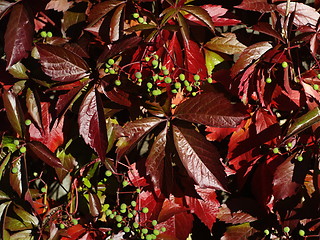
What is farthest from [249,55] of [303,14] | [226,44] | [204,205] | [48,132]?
[48,132]

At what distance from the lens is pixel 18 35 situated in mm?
1254

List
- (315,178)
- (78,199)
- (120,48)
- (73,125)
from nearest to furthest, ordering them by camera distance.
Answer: (120,48)
(315,178)
(73,125)
(78,199)

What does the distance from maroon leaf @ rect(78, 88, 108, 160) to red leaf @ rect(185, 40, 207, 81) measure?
339 millimetres

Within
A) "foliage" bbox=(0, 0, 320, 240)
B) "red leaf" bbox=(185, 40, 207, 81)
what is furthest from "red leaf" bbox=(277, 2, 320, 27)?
"red leaf" bbox=(185, 40, 207, 81)

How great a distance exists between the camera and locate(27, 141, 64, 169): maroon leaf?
129 cm

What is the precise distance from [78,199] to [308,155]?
0.84m

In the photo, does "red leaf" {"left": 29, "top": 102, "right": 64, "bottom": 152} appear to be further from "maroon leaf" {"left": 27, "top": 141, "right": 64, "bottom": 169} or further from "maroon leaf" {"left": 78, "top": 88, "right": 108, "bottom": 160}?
"maroon leaf" {"left": 78, "top": 88, "right": 108, "bottom": 160}

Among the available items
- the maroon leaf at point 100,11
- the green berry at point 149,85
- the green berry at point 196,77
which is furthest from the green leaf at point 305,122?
the maroon leaf at point 100,11

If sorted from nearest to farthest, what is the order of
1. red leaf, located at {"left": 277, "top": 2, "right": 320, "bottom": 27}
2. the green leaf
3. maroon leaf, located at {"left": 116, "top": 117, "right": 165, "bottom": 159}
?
the green leaf < maroon leaf, located at {"left": 116, "top": 117, "right": 165, "bottom": 159} < red leaf, located at {"left": 277, "top": 2, "right": 320, "bottom": 27}

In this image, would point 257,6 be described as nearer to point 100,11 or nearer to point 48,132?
point 100,11

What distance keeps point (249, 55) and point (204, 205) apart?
56 cm

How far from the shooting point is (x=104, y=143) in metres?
1.23

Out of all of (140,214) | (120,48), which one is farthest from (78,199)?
(120,48)

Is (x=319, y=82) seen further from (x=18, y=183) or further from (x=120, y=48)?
(x=18, y=183)
